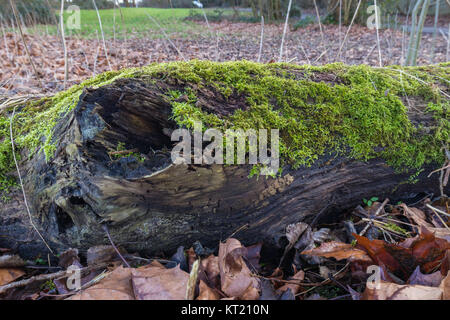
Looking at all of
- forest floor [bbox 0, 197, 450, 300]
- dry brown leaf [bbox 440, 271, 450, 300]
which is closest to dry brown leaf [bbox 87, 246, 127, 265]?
forest floor [bbox 0, 197, 450, 300]

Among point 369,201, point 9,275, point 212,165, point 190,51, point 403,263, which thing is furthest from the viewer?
point 190,51

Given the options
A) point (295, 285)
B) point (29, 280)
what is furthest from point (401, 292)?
point (29, 280)

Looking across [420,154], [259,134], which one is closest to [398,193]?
[420,154]

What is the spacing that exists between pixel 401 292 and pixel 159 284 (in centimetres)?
107

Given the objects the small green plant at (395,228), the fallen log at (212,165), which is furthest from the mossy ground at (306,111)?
the small green plant at (395,228)

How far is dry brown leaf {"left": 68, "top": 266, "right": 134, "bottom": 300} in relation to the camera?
4.42ft

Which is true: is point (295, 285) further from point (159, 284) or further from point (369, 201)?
point (369, 201)

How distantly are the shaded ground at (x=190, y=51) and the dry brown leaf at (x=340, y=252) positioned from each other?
1.92 meters

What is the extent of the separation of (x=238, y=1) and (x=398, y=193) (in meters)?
20.5

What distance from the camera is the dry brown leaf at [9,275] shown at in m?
1.64

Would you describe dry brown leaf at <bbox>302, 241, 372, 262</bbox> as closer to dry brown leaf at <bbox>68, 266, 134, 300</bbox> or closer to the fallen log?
the fallen log

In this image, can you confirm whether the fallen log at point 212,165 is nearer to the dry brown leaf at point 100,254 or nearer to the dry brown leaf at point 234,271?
the dry brown leaf at point 100,254
